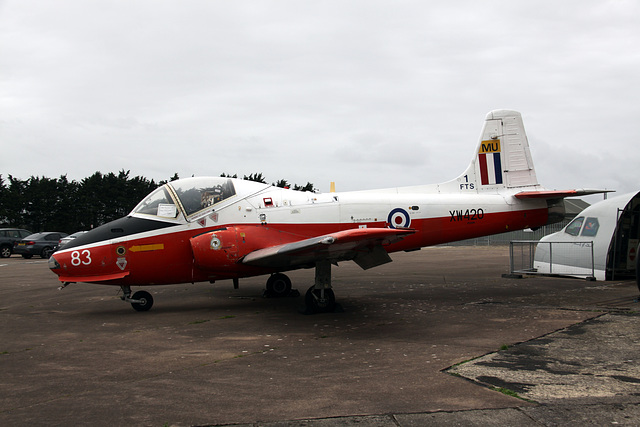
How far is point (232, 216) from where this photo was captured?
35.3ft

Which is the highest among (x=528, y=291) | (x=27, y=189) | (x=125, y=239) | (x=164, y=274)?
(x=27, y=189)

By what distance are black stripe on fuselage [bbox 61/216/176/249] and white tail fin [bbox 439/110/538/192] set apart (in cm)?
693

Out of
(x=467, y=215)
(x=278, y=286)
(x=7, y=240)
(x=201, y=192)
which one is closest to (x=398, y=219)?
(x=467, y=215)

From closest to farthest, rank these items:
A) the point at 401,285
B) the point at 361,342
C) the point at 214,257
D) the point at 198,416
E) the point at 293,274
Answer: the point at 198,416, the point at 361,342, the point at 214,257, the point at 401,285, the point at 293,274

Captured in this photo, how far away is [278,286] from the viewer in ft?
41.8

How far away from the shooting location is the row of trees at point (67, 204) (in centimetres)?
5232

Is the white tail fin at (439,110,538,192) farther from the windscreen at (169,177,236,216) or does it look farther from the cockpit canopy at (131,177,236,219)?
the cockpit canopy at (131,177,236,219)

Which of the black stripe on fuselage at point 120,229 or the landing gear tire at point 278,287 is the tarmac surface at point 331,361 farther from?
the black stripe on fuselage at point 120,229

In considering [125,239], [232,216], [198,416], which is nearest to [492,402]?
[198,416]

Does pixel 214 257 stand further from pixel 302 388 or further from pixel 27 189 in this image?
pixel 27 189

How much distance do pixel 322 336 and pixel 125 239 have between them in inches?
192

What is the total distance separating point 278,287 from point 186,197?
350cm

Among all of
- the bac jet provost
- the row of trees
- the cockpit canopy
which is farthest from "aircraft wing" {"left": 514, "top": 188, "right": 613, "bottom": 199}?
the row of trees

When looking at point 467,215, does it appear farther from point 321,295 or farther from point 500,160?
point 321,295
